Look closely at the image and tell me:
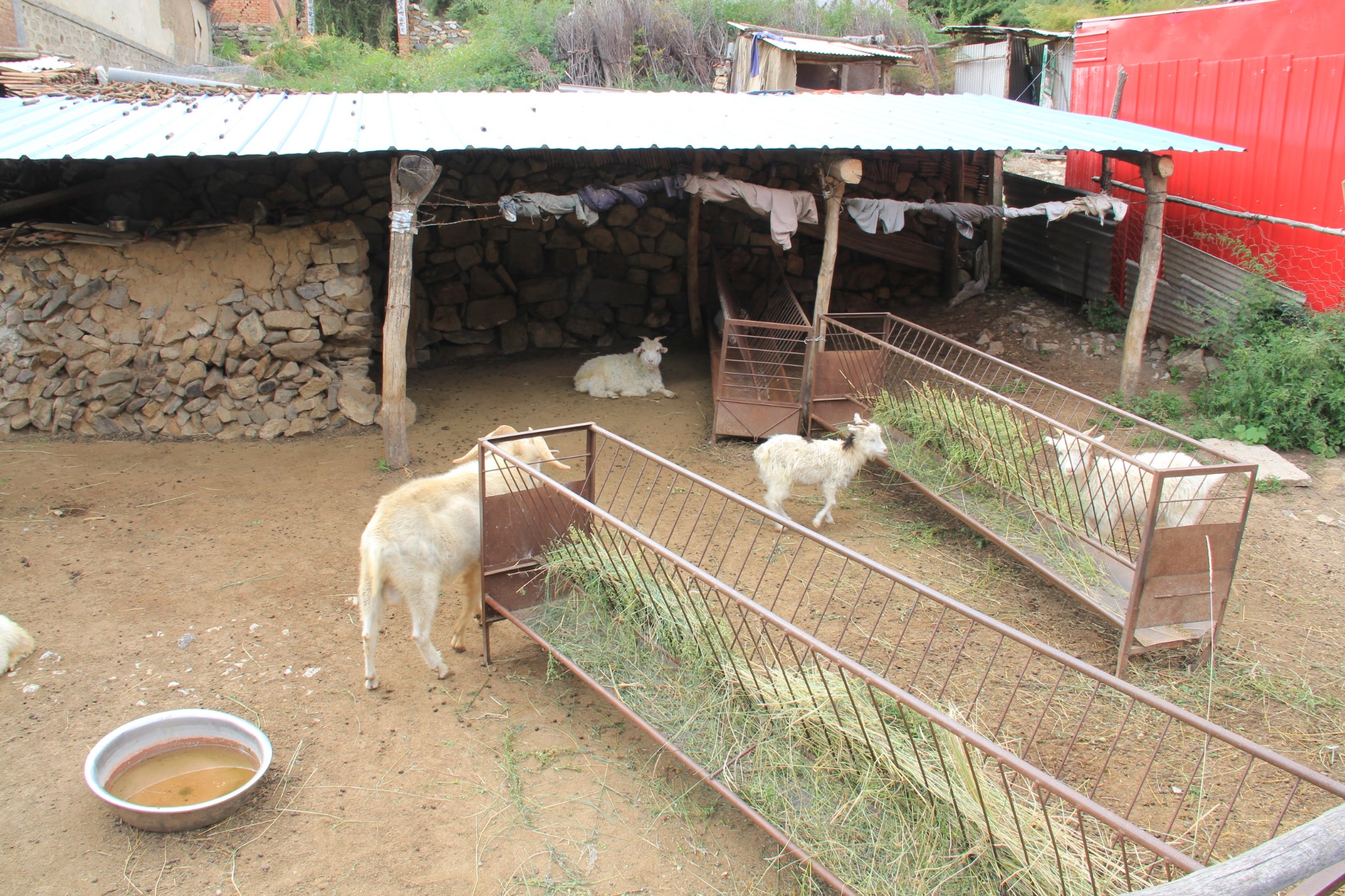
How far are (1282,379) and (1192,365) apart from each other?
1221 millimetres

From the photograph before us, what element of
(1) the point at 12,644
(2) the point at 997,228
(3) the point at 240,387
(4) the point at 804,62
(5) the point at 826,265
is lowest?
(1) the point at 12,644

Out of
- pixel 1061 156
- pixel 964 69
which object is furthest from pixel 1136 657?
pixel 964 69

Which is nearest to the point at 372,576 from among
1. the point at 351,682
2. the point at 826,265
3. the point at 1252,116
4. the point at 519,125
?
the point at 351,682

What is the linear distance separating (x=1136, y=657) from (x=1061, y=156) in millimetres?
13316

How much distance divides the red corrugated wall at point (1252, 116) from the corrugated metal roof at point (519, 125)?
3.80ft

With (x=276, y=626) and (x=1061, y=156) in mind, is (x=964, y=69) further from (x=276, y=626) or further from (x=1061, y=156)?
(x=276, y=626)

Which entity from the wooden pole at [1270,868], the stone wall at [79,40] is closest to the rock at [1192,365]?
the wooden pole at [1270,868]

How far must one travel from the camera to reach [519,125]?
7.91m

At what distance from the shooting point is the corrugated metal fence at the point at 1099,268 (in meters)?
9.77

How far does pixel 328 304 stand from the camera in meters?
8.45

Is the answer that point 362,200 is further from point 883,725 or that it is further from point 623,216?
point 883,725

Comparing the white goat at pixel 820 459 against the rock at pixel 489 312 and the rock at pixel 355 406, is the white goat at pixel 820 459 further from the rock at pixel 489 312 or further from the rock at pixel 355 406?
the rock at pixel 489 312

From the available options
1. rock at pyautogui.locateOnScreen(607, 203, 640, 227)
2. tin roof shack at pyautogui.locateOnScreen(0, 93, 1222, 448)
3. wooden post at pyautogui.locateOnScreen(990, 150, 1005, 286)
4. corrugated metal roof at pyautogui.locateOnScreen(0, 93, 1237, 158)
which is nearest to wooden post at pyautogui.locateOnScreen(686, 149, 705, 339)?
tin roof shack at pyautogui.locateOnScreen(0, 93, 1222, 448)

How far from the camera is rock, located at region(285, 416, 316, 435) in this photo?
8383mm
